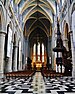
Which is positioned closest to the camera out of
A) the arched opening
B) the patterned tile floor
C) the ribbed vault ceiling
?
the patterned tile floor

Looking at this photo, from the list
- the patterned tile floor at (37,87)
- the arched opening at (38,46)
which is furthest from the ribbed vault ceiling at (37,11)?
the patterned tile floor at (37,87)

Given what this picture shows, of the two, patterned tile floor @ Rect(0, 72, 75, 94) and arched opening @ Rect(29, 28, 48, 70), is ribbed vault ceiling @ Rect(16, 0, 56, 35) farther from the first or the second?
patterned tile floor @ Rect(0, 72, 75, 94)

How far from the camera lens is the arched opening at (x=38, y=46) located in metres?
37.3

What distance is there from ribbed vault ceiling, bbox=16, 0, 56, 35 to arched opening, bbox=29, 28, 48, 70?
3.01 m

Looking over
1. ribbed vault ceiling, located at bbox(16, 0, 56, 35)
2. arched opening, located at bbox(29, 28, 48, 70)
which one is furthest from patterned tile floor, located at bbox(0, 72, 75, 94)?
arched opening, located at bbox(29, 28, 48, 70)

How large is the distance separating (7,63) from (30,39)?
23133 millimetres

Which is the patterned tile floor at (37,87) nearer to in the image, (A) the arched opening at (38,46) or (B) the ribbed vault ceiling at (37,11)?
(B) the ribbed vault ceiling at (37,11)

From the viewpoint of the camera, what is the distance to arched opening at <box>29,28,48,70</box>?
122ft

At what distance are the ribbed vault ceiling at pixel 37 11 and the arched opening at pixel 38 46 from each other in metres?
3.01

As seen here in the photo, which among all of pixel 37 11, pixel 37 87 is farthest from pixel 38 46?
pixel 37 87

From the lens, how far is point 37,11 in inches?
1073

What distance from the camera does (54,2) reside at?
2220cm

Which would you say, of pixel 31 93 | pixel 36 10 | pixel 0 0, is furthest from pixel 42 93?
pixel 36 10

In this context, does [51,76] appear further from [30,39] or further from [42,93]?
[30,39]
